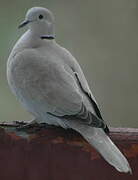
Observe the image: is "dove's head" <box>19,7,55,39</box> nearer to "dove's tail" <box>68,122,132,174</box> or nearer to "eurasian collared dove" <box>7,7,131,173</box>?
"eurasian collared dove" <box>7,7,131,173</box>

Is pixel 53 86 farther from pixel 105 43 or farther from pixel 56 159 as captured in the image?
pixel 105 43

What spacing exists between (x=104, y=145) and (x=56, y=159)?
3.2 inches

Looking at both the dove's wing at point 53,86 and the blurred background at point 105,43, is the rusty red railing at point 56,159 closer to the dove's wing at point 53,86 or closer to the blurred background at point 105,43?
the dove's wing at point 53,86

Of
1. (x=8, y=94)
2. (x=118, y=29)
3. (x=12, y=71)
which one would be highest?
(x=12, y=71)

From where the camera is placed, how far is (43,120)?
1.06m

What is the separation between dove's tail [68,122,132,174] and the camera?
82 cm

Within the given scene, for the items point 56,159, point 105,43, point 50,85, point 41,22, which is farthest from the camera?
point 105,43

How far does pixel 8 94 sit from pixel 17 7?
0.40 m

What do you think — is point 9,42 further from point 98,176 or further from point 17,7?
point 98,176

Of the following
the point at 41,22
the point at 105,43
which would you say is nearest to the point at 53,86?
the point at 41,22

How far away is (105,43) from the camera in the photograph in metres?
2.88

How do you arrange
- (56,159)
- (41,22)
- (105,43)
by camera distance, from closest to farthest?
1. (56,159)
2. (41,22)
3. (105,43)

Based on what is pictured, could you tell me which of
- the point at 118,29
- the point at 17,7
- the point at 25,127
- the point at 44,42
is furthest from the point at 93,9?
the point at 25,127

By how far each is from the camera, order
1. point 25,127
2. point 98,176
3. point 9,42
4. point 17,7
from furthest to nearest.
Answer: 1. point 17,7
2. point 9,42
3. point 25,127
4. point 98,176
